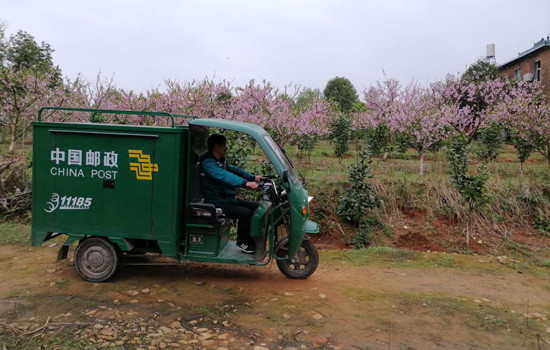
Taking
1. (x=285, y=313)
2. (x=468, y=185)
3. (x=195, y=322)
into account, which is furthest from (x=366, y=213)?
(x=195, y=322)

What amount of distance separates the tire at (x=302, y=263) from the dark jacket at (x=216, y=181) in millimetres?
1103

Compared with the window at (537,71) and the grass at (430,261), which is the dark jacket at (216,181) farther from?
the window at (537,71)

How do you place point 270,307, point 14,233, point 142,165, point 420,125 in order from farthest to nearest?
point 420,125
point 14,233
point 142,165
point 270,307

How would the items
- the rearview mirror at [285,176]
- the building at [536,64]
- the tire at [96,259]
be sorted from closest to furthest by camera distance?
the rearview mirror at [285,176], the tire at [96,259], the building at [536,64]

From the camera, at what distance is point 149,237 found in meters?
5.49

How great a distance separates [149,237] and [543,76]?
37710 mm

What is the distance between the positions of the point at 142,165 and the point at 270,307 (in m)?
2.33

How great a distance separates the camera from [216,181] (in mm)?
5617

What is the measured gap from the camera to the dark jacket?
17.5ft

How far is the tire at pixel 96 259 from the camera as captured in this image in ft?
18.5

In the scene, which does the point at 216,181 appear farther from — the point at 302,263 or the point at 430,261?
the point at 430,261

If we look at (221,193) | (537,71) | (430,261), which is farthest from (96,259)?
(537,71)

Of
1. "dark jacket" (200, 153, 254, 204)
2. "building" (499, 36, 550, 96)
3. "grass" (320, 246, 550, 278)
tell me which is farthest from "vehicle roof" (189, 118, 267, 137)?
"building" (499, 36, 550, 96)

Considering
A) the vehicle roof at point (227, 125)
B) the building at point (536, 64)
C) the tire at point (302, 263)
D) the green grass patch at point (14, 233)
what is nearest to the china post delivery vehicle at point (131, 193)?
the vehicle roof at point (227, 125)
